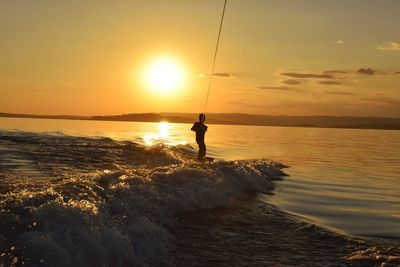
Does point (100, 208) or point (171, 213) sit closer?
point (100, 208)

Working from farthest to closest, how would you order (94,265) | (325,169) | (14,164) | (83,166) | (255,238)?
(325,169) → (83,166) → (14,164) → (255,238) → (94,265)

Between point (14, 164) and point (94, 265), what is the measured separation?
11.5 m

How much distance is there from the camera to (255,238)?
9.28 m

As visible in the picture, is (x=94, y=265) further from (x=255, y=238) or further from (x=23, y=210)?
(x=255, y=238)

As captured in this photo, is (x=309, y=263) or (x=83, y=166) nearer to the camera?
(x=309, y=263)

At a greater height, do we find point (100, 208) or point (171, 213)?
point (100, 208)

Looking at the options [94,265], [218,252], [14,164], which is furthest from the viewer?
[14,164]

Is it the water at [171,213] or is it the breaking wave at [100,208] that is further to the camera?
the water at [171,213]

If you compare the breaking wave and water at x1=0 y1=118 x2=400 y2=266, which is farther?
water at x1=0 y1=118 x2=400 y2=266

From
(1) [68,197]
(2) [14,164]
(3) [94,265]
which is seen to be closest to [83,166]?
(2) [14,164]

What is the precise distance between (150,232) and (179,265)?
4.18 ft

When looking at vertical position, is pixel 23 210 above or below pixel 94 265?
above

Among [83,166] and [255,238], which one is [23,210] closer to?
[255,238]

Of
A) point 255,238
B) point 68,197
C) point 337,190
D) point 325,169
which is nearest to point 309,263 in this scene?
point 255,238
